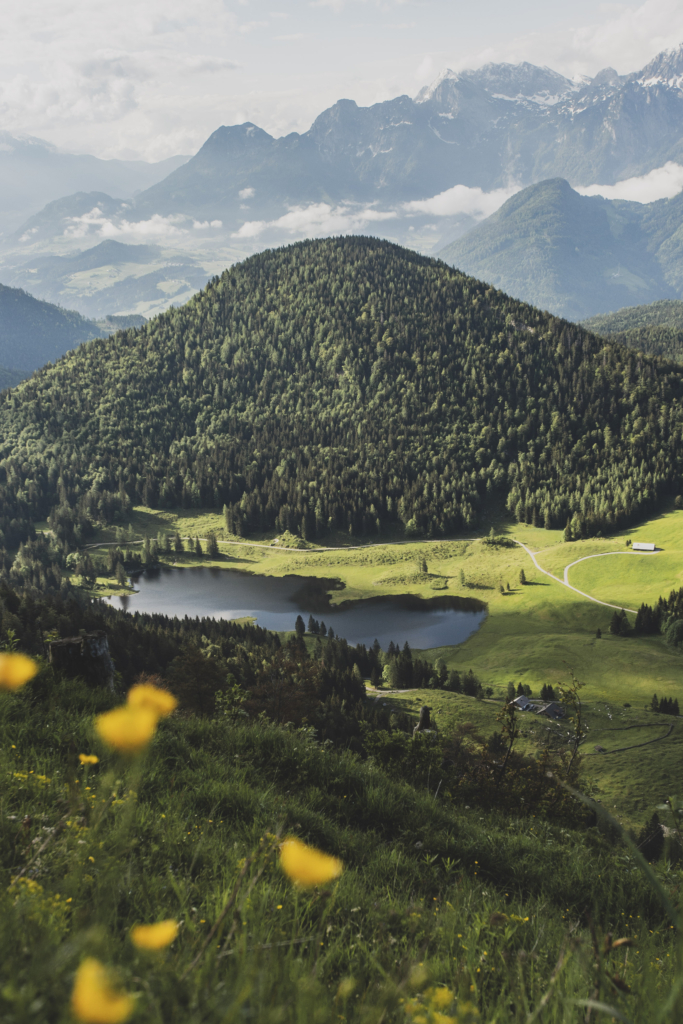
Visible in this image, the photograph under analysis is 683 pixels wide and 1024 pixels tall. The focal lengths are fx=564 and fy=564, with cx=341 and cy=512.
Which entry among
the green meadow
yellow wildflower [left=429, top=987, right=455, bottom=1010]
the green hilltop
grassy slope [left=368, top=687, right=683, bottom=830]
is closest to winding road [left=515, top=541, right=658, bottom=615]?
the green meadow

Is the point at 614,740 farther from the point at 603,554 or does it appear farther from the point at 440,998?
the point at 603,554

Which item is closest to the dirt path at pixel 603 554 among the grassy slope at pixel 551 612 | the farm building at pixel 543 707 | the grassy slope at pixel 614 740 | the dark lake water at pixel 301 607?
the grassy slope at pixel 551 612

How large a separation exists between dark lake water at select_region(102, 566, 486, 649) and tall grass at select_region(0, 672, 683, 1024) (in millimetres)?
79209

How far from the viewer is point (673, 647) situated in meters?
76.9

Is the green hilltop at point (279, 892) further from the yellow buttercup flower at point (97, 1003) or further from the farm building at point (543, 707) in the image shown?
the farm building at point (543, 707)

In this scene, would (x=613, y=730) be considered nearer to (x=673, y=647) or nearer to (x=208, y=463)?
(x=673, y=647)

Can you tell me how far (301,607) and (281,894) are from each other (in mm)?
100658

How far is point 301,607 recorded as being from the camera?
337 feet

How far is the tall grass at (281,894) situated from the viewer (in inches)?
78.5

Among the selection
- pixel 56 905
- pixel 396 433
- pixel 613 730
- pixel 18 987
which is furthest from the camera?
pixel 396 433

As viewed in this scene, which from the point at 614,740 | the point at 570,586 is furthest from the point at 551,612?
the point at 614,740

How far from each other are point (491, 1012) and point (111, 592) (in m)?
123

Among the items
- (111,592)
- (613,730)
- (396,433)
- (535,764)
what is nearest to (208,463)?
(396,433)

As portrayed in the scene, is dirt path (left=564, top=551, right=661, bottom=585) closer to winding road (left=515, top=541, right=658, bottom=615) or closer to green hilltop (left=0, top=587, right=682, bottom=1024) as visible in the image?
winding road (left=515, top=541, right=658, bottom=615)
